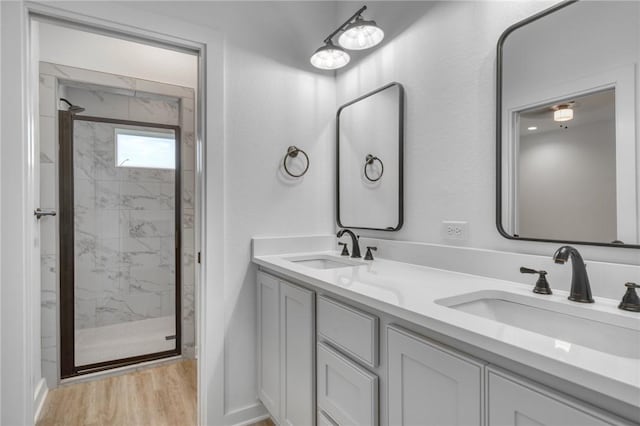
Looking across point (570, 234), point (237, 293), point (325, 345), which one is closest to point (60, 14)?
point (237, 293)

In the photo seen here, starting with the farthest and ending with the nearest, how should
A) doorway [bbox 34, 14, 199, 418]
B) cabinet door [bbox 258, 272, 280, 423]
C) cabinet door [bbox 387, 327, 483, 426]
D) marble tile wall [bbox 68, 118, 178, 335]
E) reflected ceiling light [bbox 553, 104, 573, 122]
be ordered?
marble tile wall [bbox 68, 118, 178, 335]
doorway [bbox 34, 14, 199, 418]
cabinet door [bbox 258, 272, 280, 423]
reflected ceiling light [bbox 553, 104, 573, 122]
cabinet door [bbox 387, 327, 483, 426]

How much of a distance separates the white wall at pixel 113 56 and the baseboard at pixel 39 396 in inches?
79.8

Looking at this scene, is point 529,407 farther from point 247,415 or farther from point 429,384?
point 247,415

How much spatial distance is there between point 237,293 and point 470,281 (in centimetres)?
118

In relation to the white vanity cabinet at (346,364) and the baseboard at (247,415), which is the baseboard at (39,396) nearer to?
the baseboard at (247,415)

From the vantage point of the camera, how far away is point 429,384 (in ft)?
2.73

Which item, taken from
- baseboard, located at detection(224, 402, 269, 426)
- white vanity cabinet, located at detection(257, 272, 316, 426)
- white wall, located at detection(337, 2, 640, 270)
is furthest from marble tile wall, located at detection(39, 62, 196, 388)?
white wall, located at detection(337, 2, 640, 270)

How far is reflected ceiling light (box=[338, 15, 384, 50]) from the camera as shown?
5.45 ft

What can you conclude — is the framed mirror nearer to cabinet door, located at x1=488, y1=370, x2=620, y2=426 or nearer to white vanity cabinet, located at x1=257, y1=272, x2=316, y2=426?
white vanity cabinet, located at x1=257, y1=272, x2=316, y2=426

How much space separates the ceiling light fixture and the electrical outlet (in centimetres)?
100

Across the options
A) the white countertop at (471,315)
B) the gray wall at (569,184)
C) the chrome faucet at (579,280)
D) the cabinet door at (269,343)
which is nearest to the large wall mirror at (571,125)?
the gray wall at (569,184)

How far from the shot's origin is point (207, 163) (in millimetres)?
1716

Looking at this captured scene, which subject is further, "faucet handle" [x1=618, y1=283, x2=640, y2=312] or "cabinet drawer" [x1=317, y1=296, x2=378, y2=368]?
"cabinet drawer" [x1=317, y1=296, x2=378, y2=368]

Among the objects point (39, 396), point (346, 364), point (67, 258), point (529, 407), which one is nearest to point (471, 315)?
point (529, 407)
